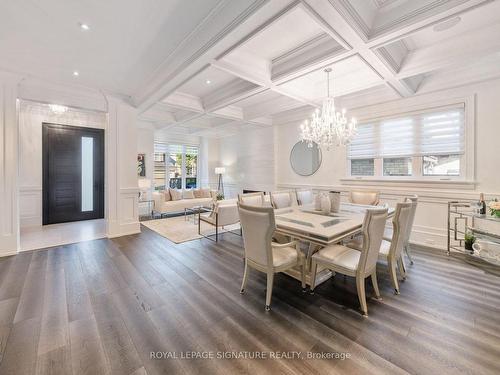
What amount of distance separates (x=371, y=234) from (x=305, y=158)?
12.7 feet

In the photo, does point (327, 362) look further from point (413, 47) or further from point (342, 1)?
point (413, 47)

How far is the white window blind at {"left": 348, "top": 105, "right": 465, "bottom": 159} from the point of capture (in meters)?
3.61

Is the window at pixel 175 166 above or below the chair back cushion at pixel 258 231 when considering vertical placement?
above

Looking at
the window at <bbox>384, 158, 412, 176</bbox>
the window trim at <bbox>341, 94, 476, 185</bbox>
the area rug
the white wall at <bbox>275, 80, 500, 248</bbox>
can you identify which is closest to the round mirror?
the white wall at <bbox>275, 80, 500, 248</bbox>

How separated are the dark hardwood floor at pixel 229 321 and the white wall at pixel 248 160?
13.7 feet

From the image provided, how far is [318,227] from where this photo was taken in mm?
2344

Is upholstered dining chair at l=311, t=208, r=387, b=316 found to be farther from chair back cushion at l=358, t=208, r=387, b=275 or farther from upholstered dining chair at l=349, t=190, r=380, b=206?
upholstered dining chair at l=349, t=190, r=380, b=206

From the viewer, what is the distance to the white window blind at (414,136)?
3609mm

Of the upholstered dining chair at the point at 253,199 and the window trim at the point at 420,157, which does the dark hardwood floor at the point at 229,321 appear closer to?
the upholstered dining chair at the point at 253,199

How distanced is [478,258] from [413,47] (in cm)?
313

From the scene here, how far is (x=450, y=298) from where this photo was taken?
227cm

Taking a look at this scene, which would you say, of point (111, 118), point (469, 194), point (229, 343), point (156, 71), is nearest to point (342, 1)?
point (156, 71)

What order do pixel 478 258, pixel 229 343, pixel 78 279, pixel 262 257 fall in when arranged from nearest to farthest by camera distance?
pixel 229 343 < pixel 262 257 < pixel 78 279 < pixel 478 258

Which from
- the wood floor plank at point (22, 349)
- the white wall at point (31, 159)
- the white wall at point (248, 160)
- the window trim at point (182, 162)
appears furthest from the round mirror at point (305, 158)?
the white wall at point (31, 159)
